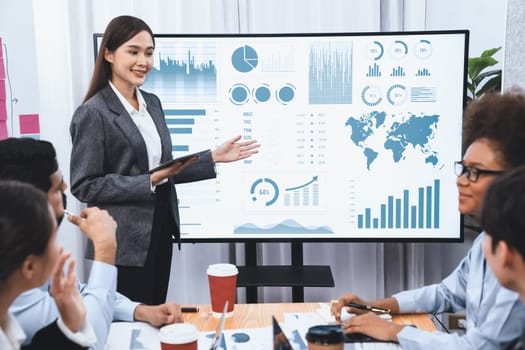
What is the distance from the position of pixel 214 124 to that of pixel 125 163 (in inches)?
26.3

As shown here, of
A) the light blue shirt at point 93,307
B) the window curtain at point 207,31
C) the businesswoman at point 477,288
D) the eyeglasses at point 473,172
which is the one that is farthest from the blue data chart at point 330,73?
the light blue shirt at point 93,307

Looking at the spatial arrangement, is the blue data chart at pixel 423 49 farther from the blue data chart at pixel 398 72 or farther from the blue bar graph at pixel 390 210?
the blue bar graph at pixel 390 210

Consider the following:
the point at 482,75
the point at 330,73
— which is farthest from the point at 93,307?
the point at 482,75

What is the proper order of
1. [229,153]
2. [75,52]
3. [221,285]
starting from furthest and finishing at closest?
[75,52]
[229,153]
[221,285]

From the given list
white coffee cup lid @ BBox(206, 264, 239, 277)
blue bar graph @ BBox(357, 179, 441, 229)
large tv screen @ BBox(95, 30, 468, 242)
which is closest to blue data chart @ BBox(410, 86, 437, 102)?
large tv screen @ BBox(95, 30, 468, 242)

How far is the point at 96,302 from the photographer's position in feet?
4.26

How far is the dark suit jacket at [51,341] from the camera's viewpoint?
1100 millimetres

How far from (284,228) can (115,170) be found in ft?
3.03

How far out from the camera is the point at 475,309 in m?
1.43

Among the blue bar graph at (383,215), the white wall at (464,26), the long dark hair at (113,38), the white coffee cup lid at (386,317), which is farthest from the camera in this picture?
the white wall at (464,26)

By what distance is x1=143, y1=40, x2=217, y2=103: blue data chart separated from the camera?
2846mm

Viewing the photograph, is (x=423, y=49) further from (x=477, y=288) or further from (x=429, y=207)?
(x=477, y=288)

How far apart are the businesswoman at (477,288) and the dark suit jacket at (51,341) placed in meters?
0.60

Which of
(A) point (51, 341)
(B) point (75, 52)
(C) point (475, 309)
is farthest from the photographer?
(B) point (75, 52)
